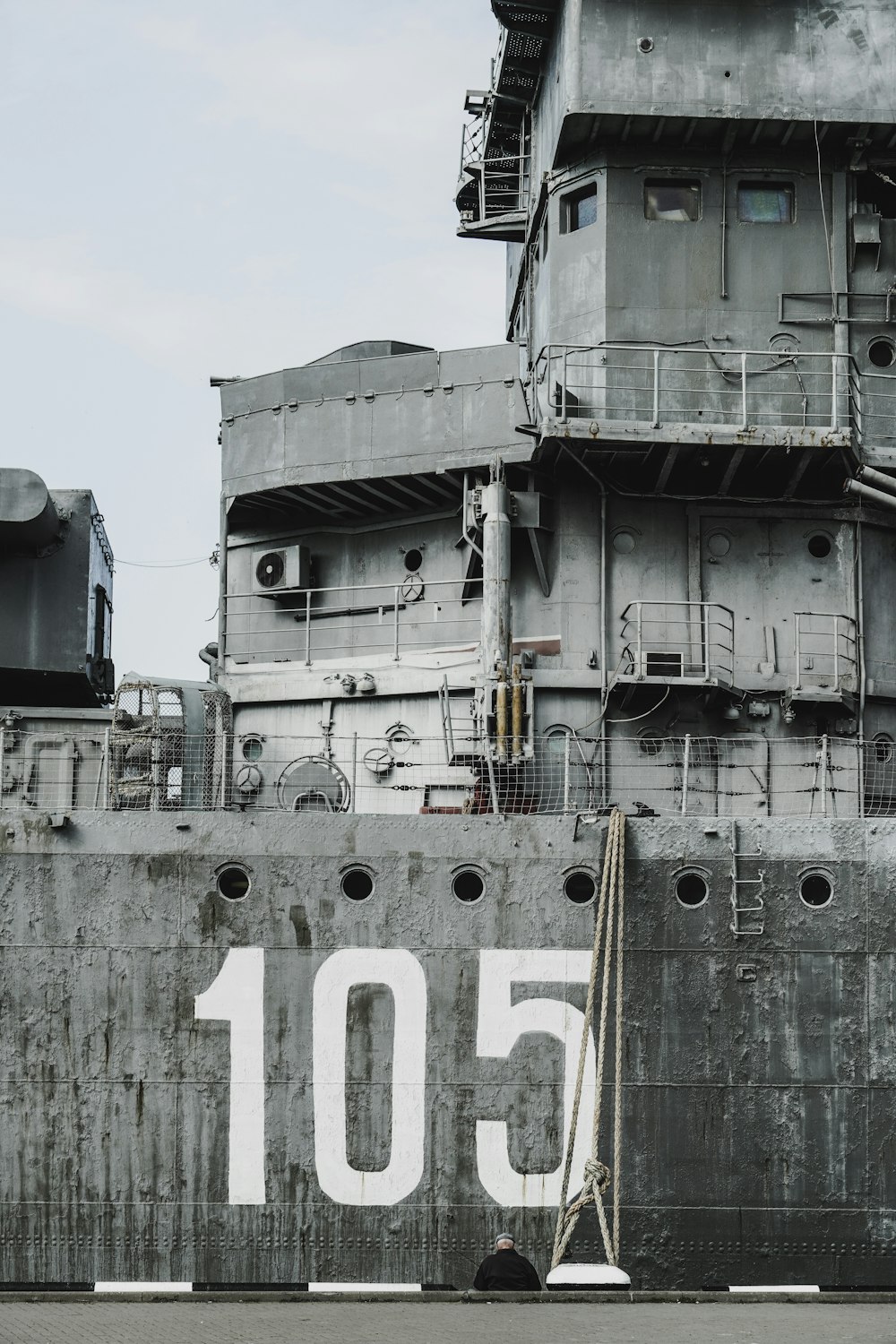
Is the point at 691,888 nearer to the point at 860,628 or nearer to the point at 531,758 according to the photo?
the point at 531,758

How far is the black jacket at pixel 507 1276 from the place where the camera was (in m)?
13.4

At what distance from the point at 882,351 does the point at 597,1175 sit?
10.3 metres

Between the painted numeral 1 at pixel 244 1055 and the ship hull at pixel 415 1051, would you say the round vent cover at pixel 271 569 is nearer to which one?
the ship hull at pixel 415 1051

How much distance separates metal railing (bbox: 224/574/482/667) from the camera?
19984 mm

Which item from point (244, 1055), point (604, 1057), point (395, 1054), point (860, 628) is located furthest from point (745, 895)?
point (244, 1055)

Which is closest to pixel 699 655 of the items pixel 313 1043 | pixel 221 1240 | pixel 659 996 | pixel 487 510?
A: pixel 487 510

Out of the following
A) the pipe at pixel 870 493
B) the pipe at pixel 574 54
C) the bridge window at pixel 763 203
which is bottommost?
the pipe at pixel 870 493

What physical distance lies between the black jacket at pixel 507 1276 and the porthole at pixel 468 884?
386 cm

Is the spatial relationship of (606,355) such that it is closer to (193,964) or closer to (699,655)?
(699,655)

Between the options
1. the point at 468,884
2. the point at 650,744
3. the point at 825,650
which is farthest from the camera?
the point at 825,650

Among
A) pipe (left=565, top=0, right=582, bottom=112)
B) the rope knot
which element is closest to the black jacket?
the rope knot

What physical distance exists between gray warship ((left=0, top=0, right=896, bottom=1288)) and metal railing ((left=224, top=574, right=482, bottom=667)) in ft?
0.21

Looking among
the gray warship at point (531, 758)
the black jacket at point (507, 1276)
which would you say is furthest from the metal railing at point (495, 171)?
the black jacket at point (507, 1276)

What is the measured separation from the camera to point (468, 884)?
54.3 ft
